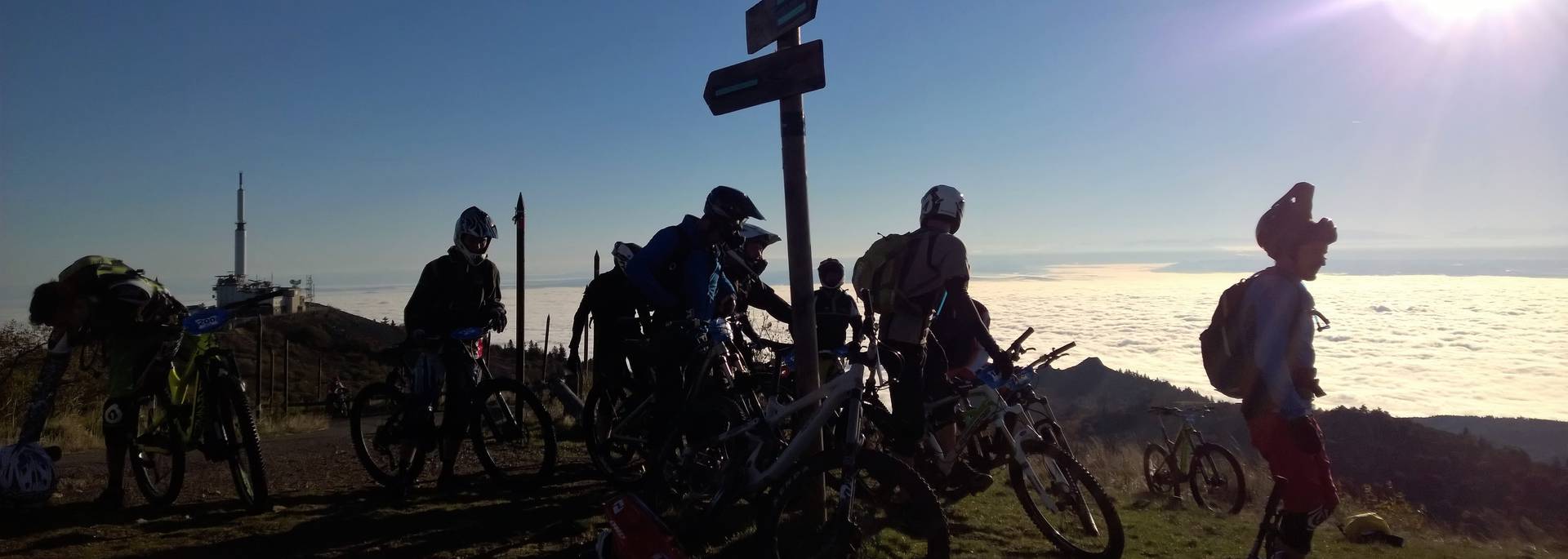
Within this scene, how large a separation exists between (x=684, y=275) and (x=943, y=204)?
157cm

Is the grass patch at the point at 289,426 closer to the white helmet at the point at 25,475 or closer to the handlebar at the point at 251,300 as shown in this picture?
the white helmet at the point at 25,475

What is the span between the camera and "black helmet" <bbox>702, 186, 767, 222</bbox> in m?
4.91

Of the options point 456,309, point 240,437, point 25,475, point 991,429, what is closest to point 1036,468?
point 991,429

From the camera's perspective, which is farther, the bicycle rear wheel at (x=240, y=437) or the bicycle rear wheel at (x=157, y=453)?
the bicycle rear wheel at (x=157, y=453)

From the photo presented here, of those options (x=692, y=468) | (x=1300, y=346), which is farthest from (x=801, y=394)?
(x=1300, y=346)

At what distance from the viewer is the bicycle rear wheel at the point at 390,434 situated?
5.37 metres

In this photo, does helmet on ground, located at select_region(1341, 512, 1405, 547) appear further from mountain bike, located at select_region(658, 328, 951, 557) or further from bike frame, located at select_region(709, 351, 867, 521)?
bike frame, located at select_region(709, 351, 867, 521)

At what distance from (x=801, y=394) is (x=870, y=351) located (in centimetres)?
80

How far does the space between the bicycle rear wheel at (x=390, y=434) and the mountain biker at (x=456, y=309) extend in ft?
0.66

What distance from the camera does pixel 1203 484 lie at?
9.41m

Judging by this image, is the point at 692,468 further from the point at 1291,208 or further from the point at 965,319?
the point at 1291,208

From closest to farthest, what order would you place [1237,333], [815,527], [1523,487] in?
[815,527]
[1237,333]
[1523,487]

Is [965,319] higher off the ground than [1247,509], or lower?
higher

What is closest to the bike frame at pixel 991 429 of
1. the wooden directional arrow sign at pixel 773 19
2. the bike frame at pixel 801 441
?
the bike frame at pixel 801 441
